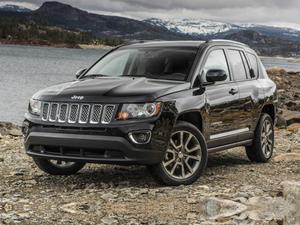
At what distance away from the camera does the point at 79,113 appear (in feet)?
23.5

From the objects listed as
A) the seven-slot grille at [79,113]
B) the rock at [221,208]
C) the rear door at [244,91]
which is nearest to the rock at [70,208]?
the seven-slot grille at [79,113]

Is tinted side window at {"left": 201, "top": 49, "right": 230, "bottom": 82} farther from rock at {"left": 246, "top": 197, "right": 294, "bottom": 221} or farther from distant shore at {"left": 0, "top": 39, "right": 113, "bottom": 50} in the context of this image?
distant shore at {"left": 0, "top": 39, "right": 113, "bottom": 50}

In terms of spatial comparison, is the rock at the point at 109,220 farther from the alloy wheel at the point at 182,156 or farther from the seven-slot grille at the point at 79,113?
the alloy wheel at the point at 182,156

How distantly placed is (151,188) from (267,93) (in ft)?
11.8

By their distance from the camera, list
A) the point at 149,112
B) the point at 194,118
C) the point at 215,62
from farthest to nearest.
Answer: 1. the point at 215,62
2. the point at 194,118
3. the point at 149,112

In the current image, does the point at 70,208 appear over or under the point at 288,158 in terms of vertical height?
over

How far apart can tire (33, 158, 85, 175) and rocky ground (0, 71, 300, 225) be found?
0.10 m

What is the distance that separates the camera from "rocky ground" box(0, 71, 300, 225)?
598cm

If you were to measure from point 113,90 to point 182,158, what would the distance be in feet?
4.15

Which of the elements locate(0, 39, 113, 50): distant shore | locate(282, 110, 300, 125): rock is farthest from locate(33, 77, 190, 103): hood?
locate(0, 39, 113, 50): distant shore

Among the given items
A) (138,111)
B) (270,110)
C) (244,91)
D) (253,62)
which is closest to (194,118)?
(138,111)

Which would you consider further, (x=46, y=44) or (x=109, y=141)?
(x=46, y=44)

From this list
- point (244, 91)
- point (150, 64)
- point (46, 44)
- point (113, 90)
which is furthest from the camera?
point (46, 44)

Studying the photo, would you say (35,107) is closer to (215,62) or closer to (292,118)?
(215,62)
